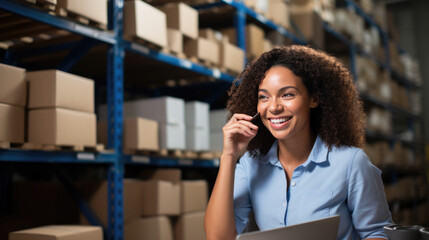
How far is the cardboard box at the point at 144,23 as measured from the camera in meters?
3.23

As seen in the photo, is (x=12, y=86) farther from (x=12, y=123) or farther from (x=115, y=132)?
(x=115, y=132)

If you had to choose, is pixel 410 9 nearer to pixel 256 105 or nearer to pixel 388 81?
pixel 388 81

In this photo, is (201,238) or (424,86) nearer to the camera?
(201,238)

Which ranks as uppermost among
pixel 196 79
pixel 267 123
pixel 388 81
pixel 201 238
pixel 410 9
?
pixel 410 9

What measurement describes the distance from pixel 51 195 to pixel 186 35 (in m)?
1.77

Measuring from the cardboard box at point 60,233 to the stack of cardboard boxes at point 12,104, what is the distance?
1.75 feet

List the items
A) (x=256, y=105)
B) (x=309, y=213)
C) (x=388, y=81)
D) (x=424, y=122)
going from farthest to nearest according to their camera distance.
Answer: (x=424, y=122) < (x=388, y=81) < (x=256, y=105) < (x=309, y=213)

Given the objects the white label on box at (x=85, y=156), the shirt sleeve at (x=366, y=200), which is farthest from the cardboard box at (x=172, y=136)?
the shirt sleeve at (x=366, y=200)

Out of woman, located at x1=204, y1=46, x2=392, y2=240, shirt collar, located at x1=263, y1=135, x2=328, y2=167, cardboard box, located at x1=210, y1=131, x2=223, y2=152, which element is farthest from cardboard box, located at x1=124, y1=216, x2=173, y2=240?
shirt collar, located at x1=263, y1=135, x2=328, y2=167

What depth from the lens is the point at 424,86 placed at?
36.0ft

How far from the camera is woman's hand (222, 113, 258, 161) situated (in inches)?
80.4

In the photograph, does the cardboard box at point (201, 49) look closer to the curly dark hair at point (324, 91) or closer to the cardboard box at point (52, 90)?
the cardboard box at point (52, 90)

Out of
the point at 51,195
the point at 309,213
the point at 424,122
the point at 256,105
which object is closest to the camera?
the point at 309,213

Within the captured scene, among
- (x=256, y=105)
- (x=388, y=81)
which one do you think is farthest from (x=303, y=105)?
(x=388, y=81)
